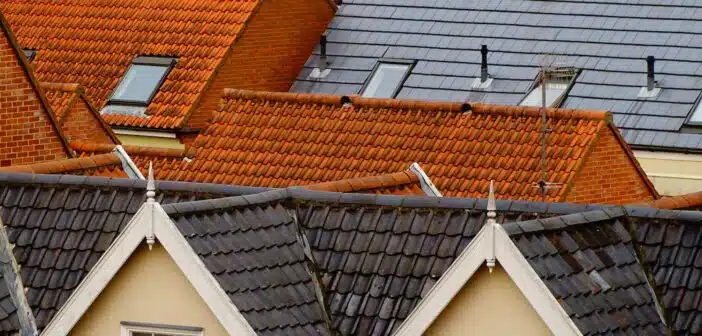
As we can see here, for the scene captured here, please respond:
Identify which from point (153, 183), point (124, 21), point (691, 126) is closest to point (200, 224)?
point (153, 183)

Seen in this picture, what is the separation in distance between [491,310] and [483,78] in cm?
2716

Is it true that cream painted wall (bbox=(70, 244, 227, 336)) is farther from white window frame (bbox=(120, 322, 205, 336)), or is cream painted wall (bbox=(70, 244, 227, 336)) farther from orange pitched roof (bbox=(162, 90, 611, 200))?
orange pitched roof (bbox=(162, 90, 611, 200))

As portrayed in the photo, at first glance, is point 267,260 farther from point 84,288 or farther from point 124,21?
point 124,21

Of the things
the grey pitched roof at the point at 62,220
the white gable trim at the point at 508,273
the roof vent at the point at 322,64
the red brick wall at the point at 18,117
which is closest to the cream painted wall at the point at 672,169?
the roof vent at the point at 322,64

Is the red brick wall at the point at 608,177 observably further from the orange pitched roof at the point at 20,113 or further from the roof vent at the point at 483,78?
the roof vent at the point at 483,78

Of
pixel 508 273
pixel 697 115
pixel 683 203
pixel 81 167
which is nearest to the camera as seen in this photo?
pixel 508 273

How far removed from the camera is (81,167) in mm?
32781

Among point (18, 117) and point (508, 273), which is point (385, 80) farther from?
point (508, 273)

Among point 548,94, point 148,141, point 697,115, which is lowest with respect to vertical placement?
point 697,115

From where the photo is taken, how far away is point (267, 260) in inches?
1051

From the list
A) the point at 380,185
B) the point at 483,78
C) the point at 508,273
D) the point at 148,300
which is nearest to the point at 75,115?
the point at 483,78

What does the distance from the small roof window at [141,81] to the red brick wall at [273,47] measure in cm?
97

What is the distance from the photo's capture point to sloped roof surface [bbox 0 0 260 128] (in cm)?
5169

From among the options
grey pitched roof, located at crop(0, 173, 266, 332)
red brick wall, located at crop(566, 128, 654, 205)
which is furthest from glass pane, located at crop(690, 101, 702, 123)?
grey pitched roof, located at crop(0, 173, 266, 332)
